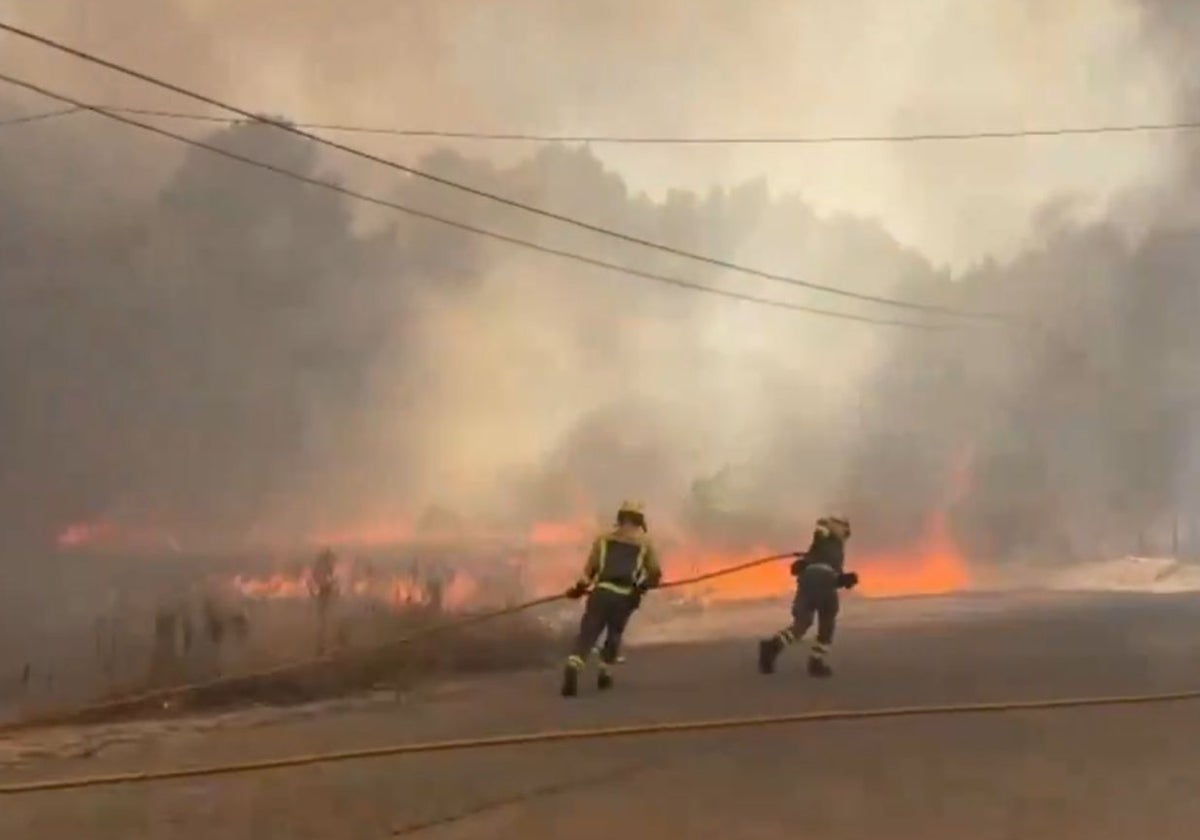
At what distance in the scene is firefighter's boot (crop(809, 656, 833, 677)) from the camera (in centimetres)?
604

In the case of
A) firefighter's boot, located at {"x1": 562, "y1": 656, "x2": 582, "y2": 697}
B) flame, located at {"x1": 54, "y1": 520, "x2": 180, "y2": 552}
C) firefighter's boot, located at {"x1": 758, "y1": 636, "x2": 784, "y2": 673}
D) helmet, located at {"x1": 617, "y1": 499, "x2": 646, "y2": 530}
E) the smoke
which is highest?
the smoke

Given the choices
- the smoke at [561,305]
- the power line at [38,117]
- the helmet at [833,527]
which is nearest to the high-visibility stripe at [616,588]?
the smoke at [561,305]

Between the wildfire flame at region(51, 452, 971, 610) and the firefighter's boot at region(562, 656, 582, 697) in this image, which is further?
the wildfire flame at region(51, 452, 971, 610)

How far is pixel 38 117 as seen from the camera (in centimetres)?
573

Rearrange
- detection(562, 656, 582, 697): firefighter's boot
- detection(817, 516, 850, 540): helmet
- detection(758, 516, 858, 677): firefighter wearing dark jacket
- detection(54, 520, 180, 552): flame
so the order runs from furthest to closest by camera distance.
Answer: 1. detection(817, 516, 850, 540): helmet
2. detection(758, 516, 858, 677): firefighter wearing dark jacket
3. detection(562, 656, 582, 697): firefighter's boot
4. detection(54, 520, 180, 552): flame

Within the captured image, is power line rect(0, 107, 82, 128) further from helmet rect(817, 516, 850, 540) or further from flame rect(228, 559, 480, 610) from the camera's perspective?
helmet rect(817, 516, 850, 540)

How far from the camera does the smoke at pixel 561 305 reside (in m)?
5.70

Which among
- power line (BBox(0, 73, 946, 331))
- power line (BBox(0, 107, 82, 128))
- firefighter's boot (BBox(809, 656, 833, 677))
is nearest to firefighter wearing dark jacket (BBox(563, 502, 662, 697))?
firefighter's boot (BBox(809, 656, 833, 677))

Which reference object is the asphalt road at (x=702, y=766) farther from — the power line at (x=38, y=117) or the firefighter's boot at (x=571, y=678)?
the power line at (x=38, y=117)

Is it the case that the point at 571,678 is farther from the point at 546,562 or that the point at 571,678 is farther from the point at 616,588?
the point at 546,562

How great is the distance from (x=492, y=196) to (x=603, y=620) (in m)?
2.32

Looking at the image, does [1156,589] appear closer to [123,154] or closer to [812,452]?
[812,452]

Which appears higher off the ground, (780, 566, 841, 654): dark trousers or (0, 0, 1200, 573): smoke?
(0, 0, 1200, 573): smoke

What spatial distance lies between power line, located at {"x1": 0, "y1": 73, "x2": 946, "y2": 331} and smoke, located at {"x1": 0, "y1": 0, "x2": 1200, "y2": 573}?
5 cm
